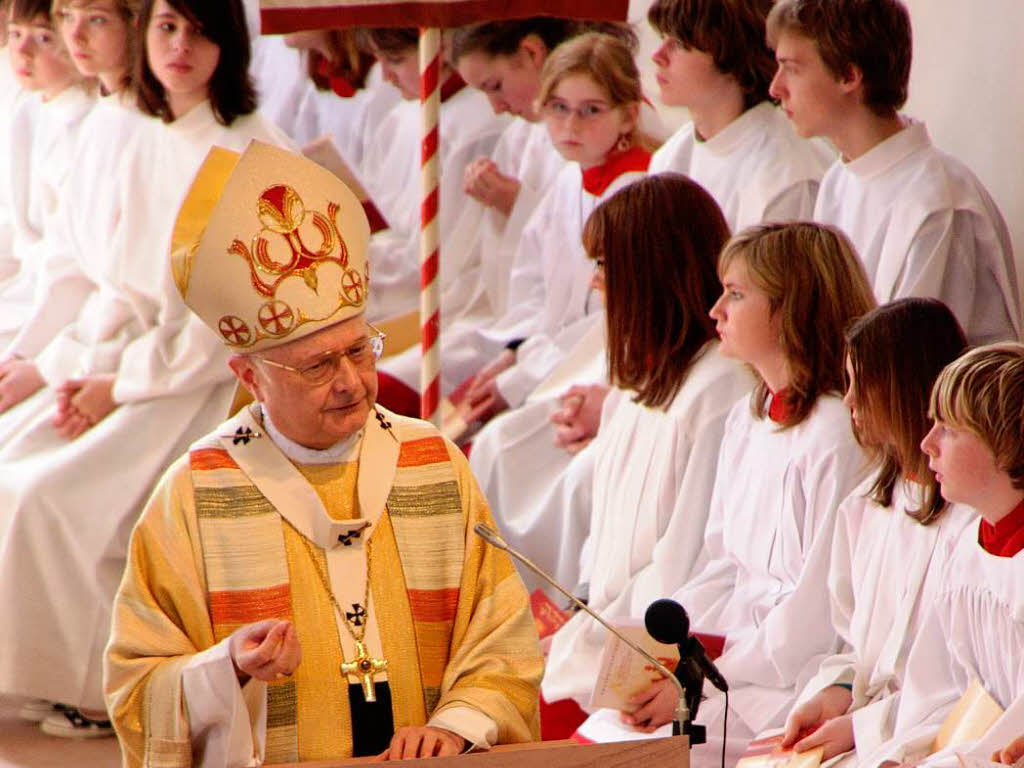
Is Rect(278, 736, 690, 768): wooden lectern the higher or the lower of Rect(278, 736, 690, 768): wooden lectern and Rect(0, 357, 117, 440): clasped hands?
the higher

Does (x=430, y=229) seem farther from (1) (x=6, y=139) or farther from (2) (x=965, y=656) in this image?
(2) (x=965, y=656)

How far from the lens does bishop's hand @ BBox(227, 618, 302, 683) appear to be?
3.17m

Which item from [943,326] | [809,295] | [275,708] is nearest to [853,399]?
[943,326]

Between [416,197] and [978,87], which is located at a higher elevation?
[978,87]

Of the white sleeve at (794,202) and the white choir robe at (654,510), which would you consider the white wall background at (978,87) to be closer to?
the white sleeve at (794,202)

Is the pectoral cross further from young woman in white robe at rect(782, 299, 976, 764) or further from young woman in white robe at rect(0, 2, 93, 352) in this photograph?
young woman in white robe at rect(0, 2, 93, 352)

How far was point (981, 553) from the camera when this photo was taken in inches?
151

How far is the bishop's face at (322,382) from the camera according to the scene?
3479mm

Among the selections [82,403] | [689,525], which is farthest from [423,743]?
[82,403]

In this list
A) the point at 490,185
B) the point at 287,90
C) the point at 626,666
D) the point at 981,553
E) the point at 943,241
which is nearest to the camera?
the point at 981,553

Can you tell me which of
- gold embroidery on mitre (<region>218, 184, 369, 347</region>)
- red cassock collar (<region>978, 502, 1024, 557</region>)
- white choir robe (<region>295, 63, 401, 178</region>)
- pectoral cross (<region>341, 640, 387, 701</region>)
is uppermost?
gold embroidery on mitre (<region>218, 184, 369, 347</region>)

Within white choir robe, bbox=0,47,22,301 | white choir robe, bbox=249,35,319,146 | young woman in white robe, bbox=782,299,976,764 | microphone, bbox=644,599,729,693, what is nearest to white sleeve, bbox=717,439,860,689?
young woman in white robe, bbox=782,299,976,764

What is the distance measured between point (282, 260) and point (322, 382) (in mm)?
245

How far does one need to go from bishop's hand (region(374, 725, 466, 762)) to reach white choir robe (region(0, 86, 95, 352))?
473cm
